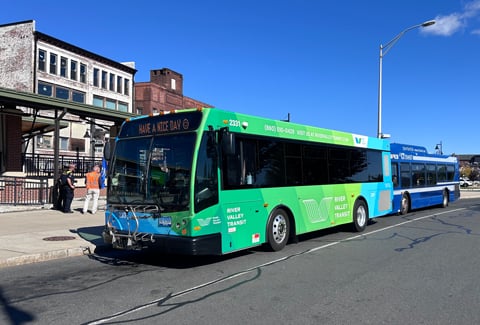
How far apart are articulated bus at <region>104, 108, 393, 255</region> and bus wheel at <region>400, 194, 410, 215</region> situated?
9386 millimetres

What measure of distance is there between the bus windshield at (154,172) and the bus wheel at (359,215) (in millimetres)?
6553

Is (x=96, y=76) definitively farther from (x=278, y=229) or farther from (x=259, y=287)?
(x=259, y=287)

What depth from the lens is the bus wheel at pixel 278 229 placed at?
8.85 metres

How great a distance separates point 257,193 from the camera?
28.0 feet

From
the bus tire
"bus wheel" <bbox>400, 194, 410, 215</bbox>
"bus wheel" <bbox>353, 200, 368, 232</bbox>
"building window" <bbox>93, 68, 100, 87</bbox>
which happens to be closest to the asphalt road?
"bus wheel" <bbox>353, 200, 368, 232</bbox>

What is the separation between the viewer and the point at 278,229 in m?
9.18

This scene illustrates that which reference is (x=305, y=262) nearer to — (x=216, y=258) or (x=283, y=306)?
(x=216, y=258)

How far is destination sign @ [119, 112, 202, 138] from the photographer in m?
7.51

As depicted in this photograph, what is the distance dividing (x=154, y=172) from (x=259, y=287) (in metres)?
2.78

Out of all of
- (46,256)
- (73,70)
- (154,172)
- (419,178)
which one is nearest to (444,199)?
(419,178)

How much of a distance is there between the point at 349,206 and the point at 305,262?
14.1 feet

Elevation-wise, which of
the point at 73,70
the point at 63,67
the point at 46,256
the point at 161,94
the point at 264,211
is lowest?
the point at 46,256

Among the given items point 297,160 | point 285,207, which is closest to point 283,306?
point 285,207

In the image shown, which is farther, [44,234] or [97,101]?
[97,101]
